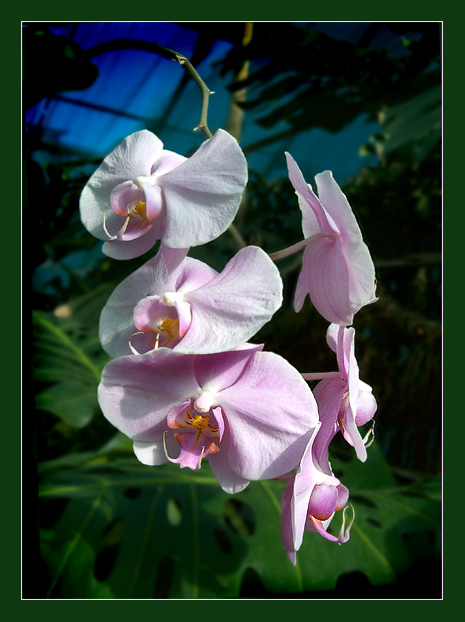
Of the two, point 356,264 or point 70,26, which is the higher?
point 70,26

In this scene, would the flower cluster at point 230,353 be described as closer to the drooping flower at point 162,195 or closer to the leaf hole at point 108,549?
the drooping flower at point 162,195

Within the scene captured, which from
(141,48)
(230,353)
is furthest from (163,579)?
(141,48)

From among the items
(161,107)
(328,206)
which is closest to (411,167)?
(161,107)

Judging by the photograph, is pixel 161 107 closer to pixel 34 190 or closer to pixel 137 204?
pixel 34 190

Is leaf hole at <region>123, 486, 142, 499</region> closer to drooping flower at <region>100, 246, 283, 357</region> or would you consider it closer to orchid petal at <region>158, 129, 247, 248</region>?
drooping flower at <region>100, 246, 283, 357</region>

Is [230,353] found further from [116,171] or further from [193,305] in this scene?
[116,171]

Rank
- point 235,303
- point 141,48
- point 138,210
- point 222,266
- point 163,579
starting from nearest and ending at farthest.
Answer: point 235,303, point 138,210, point 141,48, point 163,579, point 222,266
